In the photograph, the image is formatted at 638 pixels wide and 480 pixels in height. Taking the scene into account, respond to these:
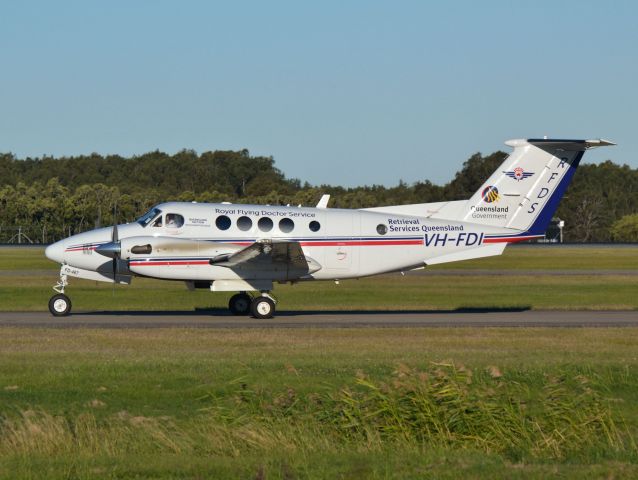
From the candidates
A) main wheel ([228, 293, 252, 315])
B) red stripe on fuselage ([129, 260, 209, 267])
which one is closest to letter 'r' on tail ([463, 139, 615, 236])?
main wheel ([228, 293, 252, 315])

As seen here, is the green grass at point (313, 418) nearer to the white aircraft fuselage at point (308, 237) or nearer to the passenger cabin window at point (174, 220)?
the white aircraft fuselage at point (308, 237)

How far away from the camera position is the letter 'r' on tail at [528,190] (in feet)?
89.9

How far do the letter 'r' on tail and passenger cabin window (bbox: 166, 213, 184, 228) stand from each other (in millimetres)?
7811

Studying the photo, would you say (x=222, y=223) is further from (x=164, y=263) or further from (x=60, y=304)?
(x=60, y=304)

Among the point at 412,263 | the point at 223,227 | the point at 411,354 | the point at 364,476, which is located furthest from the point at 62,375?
the point at 412,263

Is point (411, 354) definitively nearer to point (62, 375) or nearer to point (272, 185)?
point (62, 375)

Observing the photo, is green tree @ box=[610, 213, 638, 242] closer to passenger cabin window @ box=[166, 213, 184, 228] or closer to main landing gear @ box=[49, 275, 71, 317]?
passenger cabin window @ box=[166, 213, 184, 228]

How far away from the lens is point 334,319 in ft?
86.0

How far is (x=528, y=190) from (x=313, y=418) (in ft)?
56.7

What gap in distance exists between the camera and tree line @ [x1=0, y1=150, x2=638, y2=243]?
293 ft

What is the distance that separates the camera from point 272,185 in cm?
10419

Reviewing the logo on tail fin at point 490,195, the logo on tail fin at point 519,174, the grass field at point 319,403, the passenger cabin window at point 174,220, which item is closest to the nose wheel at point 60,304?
the passenger cabin window at point 174,220

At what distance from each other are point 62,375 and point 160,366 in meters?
1.71

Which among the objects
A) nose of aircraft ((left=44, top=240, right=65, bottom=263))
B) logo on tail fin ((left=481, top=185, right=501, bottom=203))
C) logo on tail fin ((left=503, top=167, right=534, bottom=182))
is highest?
logo on tail fin ((left=503, top=167, right=534, bottom=182))
